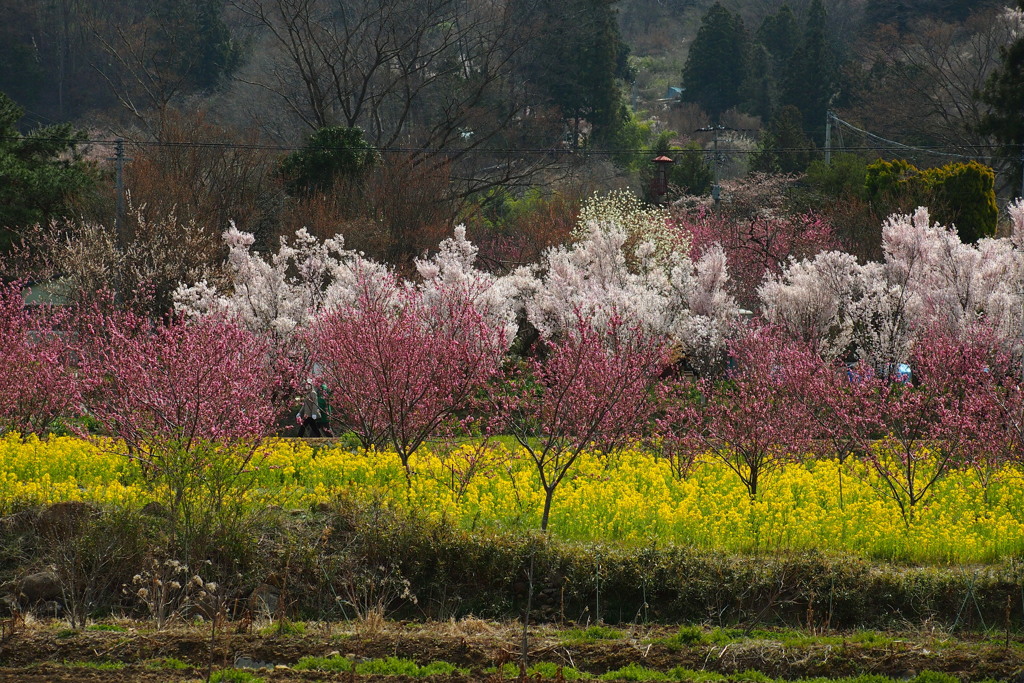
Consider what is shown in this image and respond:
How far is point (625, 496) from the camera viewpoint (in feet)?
38.6

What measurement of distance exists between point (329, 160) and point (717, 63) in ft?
155

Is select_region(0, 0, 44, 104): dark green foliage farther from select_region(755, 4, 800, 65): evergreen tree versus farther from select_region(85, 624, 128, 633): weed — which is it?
select_region(85, 624, 128, 633): weed

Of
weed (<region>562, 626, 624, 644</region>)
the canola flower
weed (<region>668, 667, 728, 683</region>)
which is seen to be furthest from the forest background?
weed (<region>668, 667, 728, 683</region>)

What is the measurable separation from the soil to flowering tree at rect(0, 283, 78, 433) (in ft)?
20.3

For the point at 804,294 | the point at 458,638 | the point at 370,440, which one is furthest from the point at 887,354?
the point at 458,638

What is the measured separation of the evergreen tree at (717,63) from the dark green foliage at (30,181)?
1927 inches

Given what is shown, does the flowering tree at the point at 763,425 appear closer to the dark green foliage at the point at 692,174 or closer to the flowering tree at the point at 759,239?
the flowering tree at the point at 759,239

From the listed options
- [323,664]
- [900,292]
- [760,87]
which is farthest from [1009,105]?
[760,87]

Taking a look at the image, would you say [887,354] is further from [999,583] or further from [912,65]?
[912,65]

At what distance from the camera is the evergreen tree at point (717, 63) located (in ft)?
236

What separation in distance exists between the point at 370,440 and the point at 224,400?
3365 millimetres

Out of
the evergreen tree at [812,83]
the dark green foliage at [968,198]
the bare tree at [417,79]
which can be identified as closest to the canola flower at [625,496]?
the dark green foliage at [968,198]

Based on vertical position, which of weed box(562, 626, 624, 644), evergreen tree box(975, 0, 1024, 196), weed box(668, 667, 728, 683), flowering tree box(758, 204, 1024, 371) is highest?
evergreen tree box(975, 0, 1024, 196)

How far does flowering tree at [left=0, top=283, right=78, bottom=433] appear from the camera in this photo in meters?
14.5
